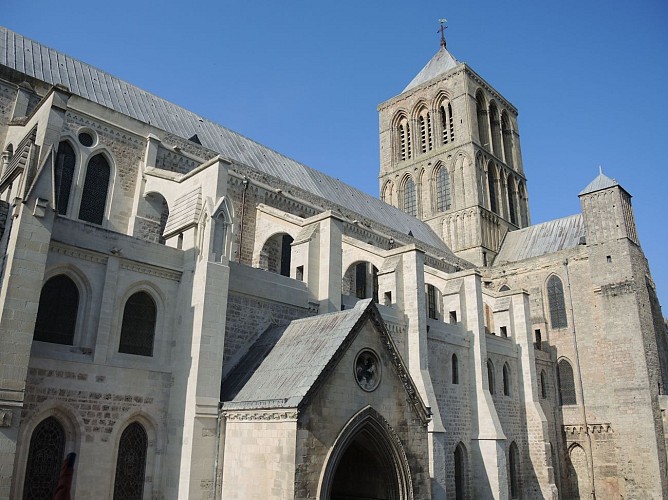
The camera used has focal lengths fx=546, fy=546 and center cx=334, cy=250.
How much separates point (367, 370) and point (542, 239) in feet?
94.4

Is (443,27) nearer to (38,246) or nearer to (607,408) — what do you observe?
(607,408)

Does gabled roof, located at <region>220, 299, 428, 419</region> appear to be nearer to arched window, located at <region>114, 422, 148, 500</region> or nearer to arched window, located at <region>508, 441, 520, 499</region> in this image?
arched window, located at <region>114, 422, 148, 500</region>

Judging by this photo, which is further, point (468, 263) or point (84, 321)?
point (468, 263)

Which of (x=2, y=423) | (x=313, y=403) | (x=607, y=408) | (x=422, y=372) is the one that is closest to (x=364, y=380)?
(x=313, y=403)

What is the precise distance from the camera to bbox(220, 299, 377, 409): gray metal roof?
Answer: 10.8 meters

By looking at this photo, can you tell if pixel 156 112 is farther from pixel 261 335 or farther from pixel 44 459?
pixel 44 459

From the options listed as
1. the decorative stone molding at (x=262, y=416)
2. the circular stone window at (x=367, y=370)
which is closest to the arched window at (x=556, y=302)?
the circular stone window at (x=367, y=370)

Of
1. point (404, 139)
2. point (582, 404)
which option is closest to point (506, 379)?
point (582, 404)

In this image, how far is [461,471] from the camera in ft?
69.6

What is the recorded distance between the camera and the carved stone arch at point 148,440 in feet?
37.9

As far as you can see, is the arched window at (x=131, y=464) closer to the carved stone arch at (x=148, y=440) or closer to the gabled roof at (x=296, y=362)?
the carved stone arch at (x=148, y=440)

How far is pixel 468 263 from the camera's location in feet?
117

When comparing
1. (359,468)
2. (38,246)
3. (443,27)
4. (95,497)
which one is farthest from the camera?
(443,27)

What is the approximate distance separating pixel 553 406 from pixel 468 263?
10.2 m
